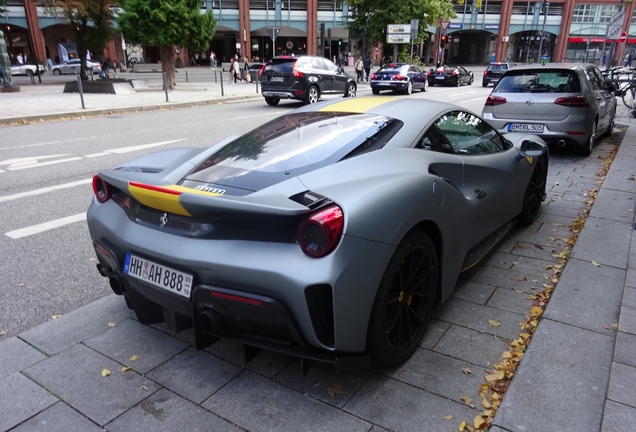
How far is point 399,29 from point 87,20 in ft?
64.8

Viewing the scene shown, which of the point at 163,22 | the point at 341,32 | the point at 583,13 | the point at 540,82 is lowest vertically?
the point at 540,82

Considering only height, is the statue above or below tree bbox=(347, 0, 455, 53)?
below

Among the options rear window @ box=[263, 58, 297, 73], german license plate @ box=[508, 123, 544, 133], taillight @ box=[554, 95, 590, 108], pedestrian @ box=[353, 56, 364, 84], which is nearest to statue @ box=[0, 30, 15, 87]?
rear window @ box=[263, 58, 297, 73]

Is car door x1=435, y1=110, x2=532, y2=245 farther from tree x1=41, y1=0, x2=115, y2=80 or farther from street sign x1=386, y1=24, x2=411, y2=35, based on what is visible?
street sign x1=386, y1=24, x2=411, y2=35

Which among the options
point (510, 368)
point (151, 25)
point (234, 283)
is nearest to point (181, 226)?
point (234, 283)

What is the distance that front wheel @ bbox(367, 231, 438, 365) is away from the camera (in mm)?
2439

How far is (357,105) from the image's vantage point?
3.69 m

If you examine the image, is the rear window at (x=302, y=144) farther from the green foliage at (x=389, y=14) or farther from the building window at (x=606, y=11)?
the building window at (x=606, y=11)

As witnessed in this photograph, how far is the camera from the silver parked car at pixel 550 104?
804 cm

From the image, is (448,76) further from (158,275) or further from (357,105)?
(158,275)

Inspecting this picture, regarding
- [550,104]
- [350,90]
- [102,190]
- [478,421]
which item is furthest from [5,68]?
[478,421]

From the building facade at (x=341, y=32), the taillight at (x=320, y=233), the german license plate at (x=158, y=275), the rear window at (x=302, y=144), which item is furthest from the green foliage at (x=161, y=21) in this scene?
the building facade at (x=341, y=32)

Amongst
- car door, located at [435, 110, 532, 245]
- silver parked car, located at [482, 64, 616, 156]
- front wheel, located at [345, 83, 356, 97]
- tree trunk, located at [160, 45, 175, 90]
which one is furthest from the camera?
tree trunk, located at [160, 45, 175, 90]

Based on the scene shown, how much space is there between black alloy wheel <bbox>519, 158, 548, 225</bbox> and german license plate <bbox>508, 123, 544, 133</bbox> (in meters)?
3.28
